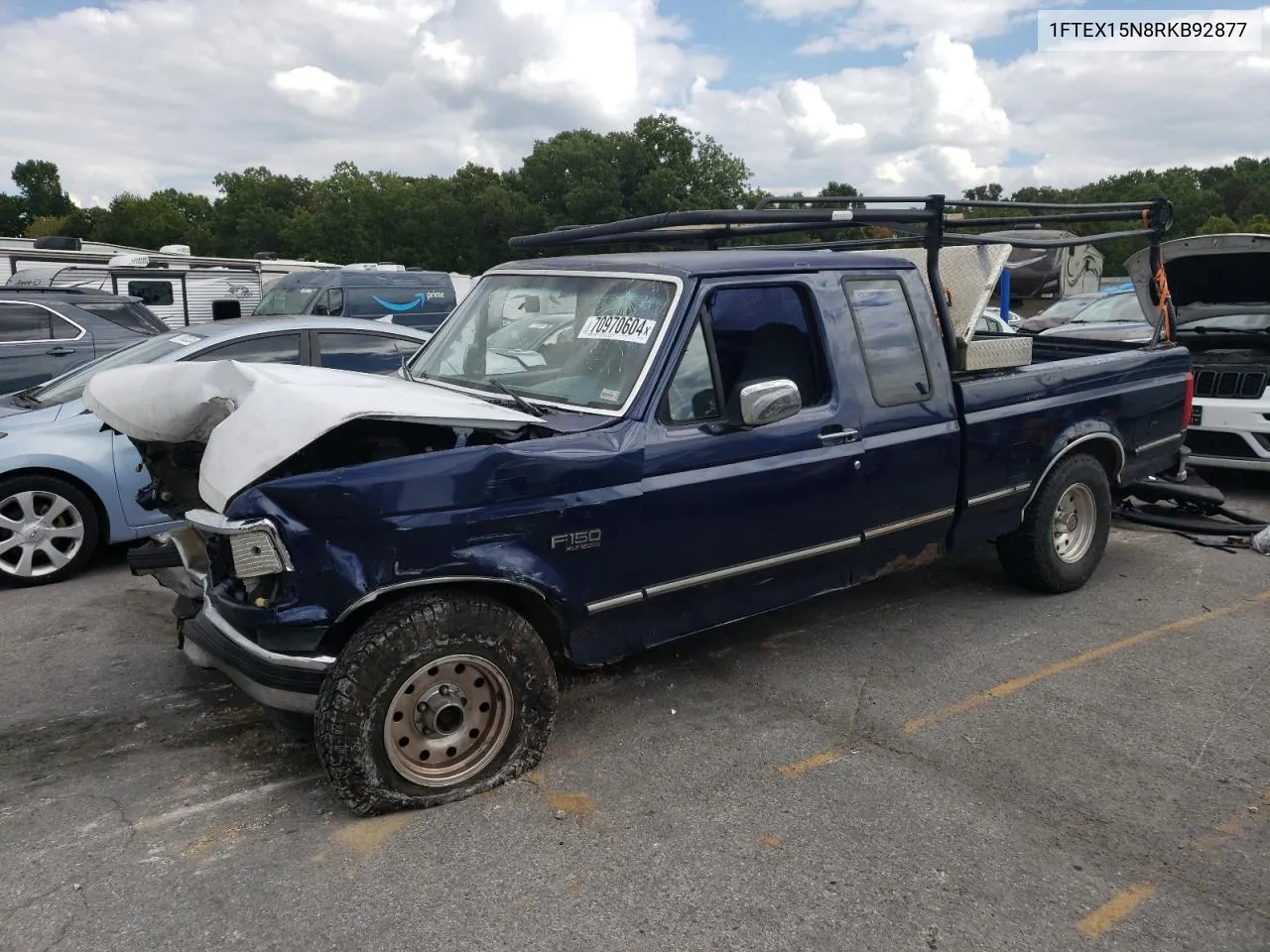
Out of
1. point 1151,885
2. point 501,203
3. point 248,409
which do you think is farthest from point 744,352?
point 501,203

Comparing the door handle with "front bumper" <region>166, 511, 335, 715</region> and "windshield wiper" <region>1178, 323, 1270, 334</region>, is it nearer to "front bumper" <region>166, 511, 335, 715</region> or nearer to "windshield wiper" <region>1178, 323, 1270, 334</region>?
"front bumper" <region>166, 511, 335, 715</region>

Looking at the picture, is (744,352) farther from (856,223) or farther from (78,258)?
(78,258)

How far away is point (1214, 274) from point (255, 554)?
8.22 m

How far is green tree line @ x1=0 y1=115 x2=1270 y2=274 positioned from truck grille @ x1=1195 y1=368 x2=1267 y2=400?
46.3m

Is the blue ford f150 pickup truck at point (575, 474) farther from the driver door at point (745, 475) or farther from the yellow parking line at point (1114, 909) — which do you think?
the yellow parking line at point (1114, 909)

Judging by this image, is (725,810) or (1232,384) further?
(1232,384)

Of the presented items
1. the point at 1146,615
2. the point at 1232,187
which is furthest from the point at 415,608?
the point at 1232,187

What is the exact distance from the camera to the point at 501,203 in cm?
5806

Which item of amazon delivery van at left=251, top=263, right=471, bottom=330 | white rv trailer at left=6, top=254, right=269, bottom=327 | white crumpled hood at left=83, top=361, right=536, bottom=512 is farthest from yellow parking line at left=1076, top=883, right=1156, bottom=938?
white rv trailer at left=6, top=254, right=269, bottom=327

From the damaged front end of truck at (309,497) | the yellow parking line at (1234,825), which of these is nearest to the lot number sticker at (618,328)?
the damaged front end of truck at (309,497)

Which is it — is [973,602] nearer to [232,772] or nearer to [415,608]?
[415,608]

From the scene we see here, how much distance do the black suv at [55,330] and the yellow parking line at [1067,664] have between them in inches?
309

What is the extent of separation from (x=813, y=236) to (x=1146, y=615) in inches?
243

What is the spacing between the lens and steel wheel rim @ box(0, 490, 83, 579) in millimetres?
6046
